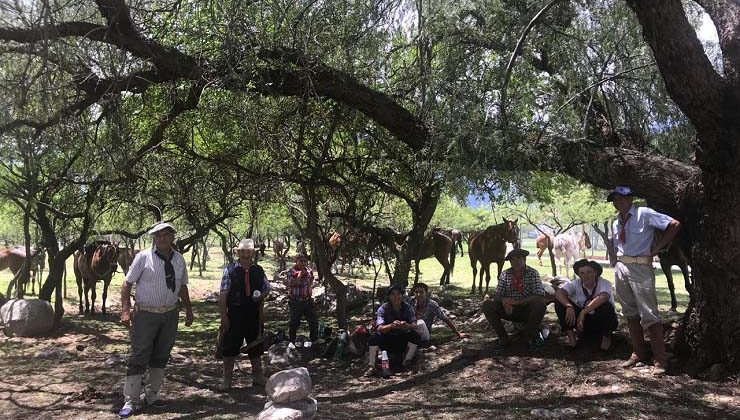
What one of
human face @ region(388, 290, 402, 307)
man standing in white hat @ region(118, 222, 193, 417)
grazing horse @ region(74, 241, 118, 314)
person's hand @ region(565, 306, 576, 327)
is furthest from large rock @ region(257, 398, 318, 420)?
grazing horse @ region(74, 241, 118, 314)

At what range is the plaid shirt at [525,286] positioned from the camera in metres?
6.41

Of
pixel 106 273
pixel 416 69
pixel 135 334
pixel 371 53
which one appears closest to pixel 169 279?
pixel 135 334

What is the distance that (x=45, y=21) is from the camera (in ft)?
14.2

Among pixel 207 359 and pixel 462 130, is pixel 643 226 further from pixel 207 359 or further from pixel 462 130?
pixel 207 359

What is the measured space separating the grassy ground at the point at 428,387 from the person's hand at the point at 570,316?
38 cm

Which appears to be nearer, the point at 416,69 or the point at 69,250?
the point at 416,69

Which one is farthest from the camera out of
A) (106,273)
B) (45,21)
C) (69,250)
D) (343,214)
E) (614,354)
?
(106,273)

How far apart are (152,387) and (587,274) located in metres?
4.59

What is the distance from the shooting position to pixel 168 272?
5.02 m

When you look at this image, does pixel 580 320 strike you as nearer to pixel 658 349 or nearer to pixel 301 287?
pixel 658 349

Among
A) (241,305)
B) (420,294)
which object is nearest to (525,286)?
(420,294)

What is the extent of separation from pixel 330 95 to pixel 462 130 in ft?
6.02

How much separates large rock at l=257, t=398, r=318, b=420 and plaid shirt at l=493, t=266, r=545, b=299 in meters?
2.87

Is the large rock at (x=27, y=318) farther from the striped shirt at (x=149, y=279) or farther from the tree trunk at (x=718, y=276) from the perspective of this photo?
the tree trunk at (x=718, y=276)
